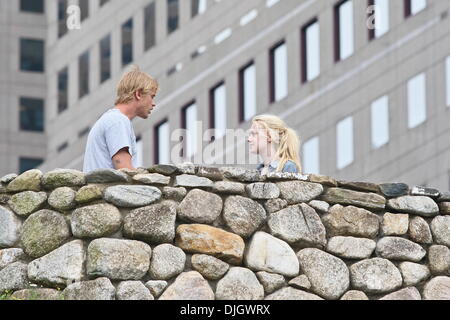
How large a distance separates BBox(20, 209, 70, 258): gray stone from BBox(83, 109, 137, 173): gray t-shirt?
0.70 m

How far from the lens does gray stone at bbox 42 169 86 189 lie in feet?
47.6

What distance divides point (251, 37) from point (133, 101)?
38805 millimetres

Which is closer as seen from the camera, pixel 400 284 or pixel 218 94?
pixel 400 284

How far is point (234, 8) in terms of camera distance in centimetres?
5478

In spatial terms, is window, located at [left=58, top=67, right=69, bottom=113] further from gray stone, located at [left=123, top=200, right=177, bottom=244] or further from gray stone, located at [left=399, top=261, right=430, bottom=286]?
gray stone, located at [left=123, top=200, right=177, bottom=244]

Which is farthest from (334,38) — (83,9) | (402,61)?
(83,9)

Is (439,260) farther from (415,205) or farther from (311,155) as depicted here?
(311,155)

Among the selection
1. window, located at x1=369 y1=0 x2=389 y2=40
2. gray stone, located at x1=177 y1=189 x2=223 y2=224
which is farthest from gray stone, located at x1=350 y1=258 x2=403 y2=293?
window, located at x1=369 y1=0 x2=389 y2=40

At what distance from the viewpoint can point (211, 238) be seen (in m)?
14.5

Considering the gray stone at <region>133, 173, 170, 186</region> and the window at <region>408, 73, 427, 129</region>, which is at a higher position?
the window at <region>408, 73, 427, 129</region>

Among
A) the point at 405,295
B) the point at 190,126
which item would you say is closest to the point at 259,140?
the point at 405,295

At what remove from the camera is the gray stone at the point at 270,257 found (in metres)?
14.5

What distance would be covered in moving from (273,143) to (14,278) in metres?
2.96
